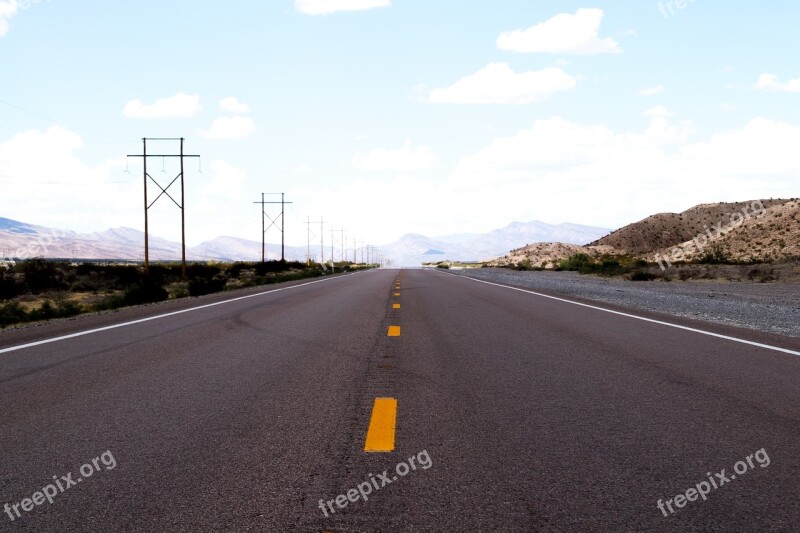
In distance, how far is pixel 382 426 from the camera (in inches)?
224

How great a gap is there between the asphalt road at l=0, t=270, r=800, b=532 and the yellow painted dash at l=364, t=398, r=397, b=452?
0.03 metres

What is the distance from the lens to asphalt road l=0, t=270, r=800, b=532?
391 centimetres

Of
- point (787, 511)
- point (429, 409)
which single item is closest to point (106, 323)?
point (429, 409)

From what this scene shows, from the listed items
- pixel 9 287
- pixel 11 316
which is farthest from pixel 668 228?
pixel 11 316

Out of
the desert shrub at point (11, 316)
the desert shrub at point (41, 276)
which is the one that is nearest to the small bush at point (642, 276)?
the desert shrub at point (41, 276)

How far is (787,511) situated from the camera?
391 centimetres

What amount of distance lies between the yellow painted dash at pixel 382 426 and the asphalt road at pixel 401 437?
3cm

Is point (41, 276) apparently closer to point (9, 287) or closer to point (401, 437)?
point (9, 287)

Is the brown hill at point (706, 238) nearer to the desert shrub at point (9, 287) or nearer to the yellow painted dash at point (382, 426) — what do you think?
the desert shrub at point (9, 287)

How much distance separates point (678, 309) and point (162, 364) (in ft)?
45.7

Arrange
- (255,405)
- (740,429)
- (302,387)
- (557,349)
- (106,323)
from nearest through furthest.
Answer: (740,429), (255,405), (302,387), (557,349), (106,323)

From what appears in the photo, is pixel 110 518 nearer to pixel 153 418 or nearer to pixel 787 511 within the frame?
pixel 153 418

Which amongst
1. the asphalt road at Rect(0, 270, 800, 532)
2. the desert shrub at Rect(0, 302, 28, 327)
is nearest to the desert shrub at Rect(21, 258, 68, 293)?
the desert shrub at Rect(0, 302, 28, 327)

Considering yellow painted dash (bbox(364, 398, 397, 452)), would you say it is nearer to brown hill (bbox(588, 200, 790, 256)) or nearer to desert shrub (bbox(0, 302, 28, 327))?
desert shrub (bbox(0, 302, 28, 327))
